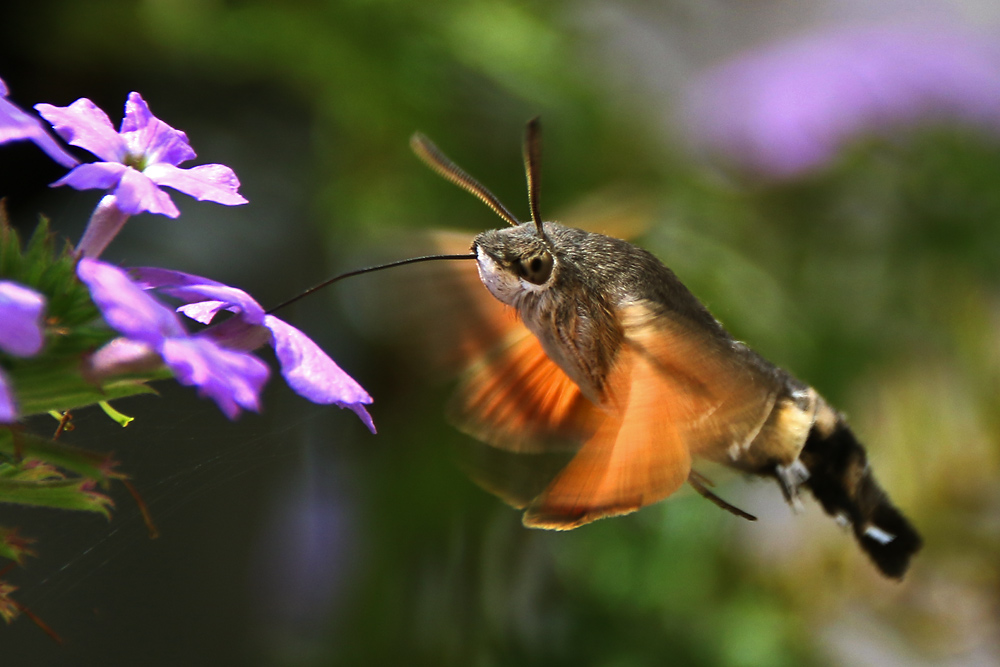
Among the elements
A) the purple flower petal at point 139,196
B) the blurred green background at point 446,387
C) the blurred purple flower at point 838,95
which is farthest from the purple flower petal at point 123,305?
the blurred purple flower at point 838,95

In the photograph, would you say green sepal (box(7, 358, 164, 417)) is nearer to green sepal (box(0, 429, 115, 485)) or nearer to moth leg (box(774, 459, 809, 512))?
green sepal (box(0, 429, 115, 485))

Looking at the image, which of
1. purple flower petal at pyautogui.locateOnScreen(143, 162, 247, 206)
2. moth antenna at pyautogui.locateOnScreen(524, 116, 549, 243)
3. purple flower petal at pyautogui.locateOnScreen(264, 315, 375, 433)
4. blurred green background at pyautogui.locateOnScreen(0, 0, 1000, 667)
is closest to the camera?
purple flower petal at pyautogui.locateOnScreen(264, 315, 375, 433)

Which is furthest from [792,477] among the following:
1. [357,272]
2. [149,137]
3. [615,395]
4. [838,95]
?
[838,95]

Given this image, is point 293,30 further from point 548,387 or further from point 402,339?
point 548,387

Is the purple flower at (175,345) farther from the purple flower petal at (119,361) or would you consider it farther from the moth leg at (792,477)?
the moth leg at (792,477)

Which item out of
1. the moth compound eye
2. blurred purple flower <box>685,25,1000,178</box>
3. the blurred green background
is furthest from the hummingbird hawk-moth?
blurred purple flower <box>685,25,1000,178</box>

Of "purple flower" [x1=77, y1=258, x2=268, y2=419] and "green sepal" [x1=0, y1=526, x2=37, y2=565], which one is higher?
"purple flower" [x1=77, y1=258, x2=268, y2=419]
